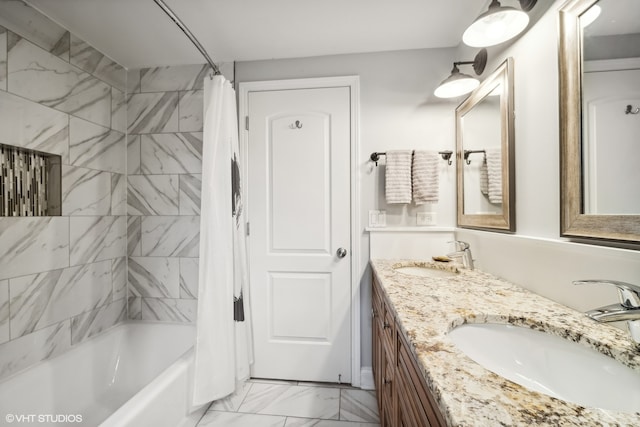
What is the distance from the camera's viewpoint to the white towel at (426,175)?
160 centimetres

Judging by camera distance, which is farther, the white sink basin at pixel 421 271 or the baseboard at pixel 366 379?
the baseboard at pixel 366 379

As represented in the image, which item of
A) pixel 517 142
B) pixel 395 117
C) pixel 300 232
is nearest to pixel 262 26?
pixel 395 117

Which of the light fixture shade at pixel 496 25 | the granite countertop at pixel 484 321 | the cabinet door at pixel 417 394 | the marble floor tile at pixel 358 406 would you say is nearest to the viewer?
the granite countertop at pixel 484 321

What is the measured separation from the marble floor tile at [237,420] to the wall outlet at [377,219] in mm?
1331

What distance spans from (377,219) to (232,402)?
155cm

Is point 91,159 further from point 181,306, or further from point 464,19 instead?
point 464,19

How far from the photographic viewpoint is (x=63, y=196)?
1459 mm

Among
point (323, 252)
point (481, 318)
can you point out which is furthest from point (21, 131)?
point (481, 318)

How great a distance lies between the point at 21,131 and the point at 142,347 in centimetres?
152

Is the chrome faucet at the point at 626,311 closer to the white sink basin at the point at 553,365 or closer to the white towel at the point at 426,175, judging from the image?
the white sink basin at the point at 553,365

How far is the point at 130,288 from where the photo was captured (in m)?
1.90

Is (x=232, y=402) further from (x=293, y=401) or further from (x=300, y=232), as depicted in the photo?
(x=300, y=232)

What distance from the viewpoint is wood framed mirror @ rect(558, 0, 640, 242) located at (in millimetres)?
653

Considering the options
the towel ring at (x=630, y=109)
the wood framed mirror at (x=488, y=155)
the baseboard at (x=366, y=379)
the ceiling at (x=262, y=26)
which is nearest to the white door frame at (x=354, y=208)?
the baseboard at (x=366, y=379)
